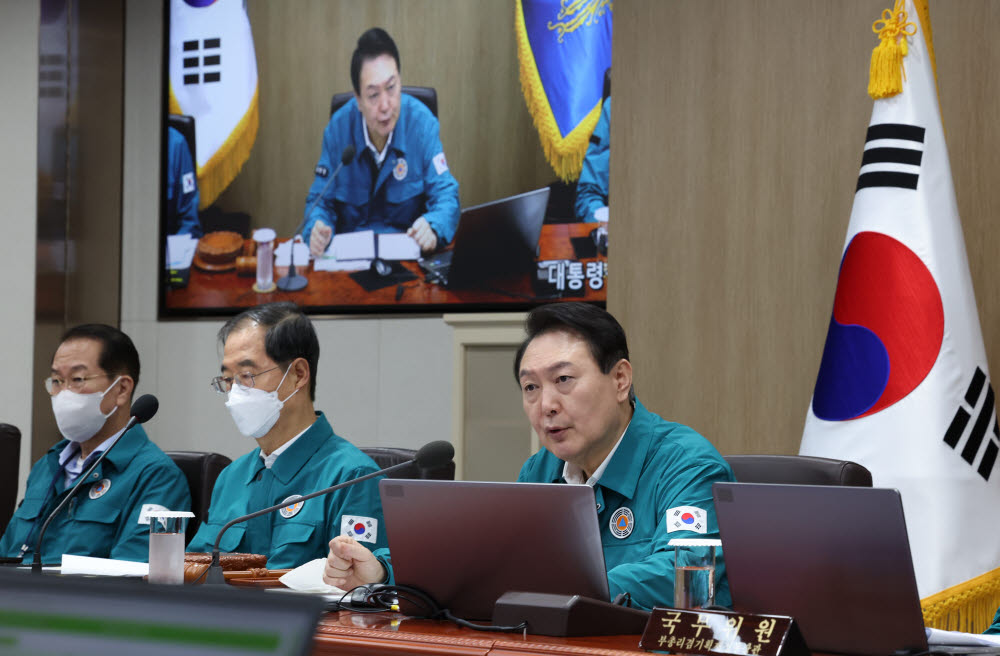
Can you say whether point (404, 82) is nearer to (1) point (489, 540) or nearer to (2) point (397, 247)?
(2) point (397, 247)

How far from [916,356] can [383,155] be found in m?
2.55

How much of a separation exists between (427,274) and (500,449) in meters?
0.78

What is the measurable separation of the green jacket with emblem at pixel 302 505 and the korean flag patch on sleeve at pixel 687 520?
2.51 feet

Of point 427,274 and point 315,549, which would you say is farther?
point 427,274

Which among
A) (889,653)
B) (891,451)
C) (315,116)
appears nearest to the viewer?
(889,653)

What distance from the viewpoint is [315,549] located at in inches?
101

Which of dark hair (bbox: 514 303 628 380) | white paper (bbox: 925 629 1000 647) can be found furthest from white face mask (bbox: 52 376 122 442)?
white paper (bbox: 925 629 1000 647)

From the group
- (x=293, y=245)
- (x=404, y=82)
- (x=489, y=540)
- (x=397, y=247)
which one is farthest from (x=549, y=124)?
(x=489, y=540)

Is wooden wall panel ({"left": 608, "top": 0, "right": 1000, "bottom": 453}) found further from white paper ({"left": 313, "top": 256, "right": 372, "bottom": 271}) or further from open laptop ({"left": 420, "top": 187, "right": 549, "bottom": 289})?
white paper ({"left": 313, "top": 256, "right": 372, "bottom": 271})

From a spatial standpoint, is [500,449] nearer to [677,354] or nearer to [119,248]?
[677,354]

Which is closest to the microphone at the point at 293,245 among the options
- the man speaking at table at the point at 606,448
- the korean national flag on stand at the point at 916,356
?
the korean national flag on stand at the point at 916,356

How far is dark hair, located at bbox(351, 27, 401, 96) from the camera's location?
15.8 feet

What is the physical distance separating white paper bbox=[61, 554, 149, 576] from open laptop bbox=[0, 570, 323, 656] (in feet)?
5.87

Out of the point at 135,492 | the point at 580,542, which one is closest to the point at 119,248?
the point at 135,492
